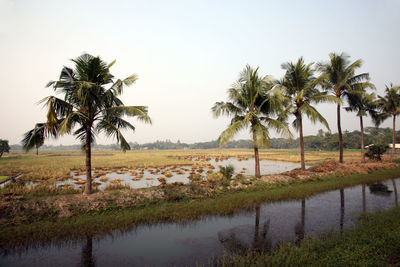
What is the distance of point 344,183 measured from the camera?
1547 centimetres

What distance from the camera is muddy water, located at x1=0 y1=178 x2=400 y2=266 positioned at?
19.2 feet

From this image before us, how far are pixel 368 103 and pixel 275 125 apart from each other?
64.9 feet

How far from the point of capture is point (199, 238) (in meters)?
7.14

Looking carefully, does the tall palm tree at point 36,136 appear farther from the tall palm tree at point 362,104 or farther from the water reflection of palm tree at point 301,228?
the tall palm tree at point 362,104

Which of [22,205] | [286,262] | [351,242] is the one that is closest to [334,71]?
[351,242]

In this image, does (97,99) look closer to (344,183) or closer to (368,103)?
(344,183)

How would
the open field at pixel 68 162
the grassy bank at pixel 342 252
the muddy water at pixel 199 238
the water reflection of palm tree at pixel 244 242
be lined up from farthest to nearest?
the open field at pixel 68 162 → the water reflection of palm tree at pixel 244 242 → the muddy water at pixel 199 238 → the grassy bank at pixel 342 252

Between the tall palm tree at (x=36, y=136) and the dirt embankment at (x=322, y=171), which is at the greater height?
the tall palm tree at (x=36, y=136)

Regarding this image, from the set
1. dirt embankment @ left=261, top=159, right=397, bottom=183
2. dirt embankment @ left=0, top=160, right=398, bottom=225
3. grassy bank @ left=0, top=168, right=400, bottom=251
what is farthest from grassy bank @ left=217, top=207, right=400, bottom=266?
dirt embankment @ left=261, top=159, right=397, bottom=183

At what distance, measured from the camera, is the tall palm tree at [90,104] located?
10.4 metres

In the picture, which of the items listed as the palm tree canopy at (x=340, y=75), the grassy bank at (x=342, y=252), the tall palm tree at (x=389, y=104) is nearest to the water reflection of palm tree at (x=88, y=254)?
the grassy bank at (x=342, y=252)

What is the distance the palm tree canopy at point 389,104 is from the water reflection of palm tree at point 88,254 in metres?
34.4

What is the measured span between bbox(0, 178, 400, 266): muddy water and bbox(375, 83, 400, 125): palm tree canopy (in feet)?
78.4

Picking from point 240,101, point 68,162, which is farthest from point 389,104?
point 68,162
